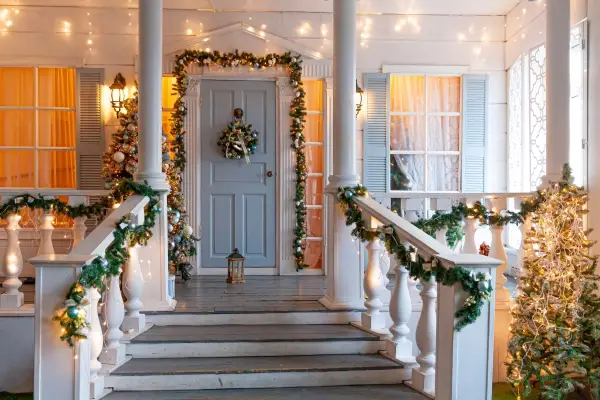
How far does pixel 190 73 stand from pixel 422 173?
2.89 metres

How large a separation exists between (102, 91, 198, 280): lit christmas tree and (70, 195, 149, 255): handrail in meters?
1.28

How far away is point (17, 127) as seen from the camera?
24.0ft

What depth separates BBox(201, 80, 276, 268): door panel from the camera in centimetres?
728

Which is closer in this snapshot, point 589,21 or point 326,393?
point 326,393

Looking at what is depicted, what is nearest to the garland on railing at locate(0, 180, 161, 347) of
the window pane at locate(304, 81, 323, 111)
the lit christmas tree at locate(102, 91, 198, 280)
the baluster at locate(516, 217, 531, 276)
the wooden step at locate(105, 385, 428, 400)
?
the wooden step at locate(105, 385, 428, 400)

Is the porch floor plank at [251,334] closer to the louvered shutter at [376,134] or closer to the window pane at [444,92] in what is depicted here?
the louvered shutter at [376,134]

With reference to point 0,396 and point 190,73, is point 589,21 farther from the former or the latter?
point 0,396

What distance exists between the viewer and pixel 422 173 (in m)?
7.63

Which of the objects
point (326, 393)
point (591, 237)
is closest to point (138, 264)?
point (326, 393)

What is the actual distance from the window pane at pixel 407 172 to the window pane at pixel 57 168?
3.66 metres

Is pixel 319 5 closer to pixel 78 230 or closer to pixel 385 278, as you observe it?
pixel 385 278

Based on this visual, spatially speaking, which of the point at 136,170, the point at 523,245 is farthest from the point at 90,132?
the point at 523,245

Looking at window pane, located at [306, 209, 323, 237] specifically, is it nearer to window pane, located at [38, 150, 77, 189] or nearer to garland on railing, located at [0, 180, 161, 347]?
window pane, located at [38, 150, 77, 189]

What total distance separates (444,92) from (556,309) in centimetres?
339
